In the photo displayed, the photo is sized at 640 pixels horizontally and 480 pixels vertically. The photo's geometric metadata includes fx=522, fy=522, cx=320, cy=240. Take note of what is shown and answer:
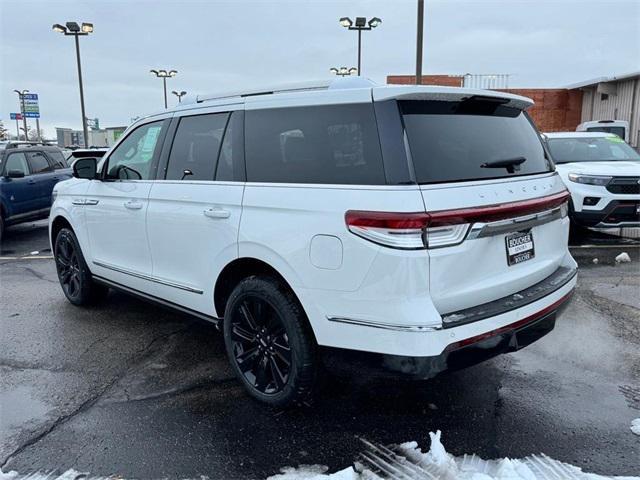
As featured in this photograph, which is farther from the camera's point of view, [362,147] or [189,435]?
[189,435]

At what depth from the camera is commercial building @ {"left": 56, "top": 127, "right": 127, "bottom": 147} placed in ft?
119

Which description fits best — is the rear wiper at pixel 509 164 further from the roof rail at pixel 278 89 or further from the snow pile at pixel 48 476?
the snow pile at pixel 48 476

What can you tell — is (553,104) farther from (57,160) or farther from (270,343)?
(270,343)

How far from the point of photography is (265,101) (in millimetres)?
3359

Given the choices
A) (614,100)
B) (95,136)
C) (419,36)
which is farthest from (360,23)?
(95,136)

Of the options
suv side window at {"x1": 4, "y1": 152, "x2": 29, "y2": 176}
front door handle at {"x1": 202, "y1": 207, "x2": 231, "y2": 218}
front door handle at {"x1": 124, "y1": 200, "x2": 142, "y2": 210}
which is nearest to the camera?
front door handle at {"x1": 202, "y1": 207, "x2": 231, "y2": 218}

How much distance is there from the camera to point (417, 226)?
247cm

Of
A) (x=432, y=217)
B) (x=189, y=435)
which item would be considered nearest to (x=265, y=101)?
(x=432, y=217)

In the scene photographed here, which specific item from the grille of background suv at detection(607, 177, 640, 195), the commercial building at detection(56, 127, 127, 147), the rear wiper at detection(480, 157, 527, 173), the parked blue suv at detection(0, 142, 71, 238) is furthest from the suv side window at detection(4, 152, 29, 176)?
the commercial building at detection(56, 127, 127, 147)

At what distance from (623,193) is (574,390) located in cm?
509

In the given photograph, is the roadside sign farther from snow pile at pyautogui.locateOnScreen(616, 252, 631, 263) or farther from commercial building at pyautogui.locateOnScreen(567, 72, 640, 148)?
snow pile at pyautogui.locateOnScreen(616, 252, 631, 263)

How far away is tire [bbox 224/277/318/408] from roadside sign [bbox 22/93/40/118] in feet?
148

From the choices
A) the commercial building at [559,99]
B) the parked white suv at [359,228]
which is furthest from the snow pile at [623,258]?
the commercial building at [559,99]

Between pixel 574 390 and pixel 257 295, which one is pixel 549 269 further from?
pixel 257 295
